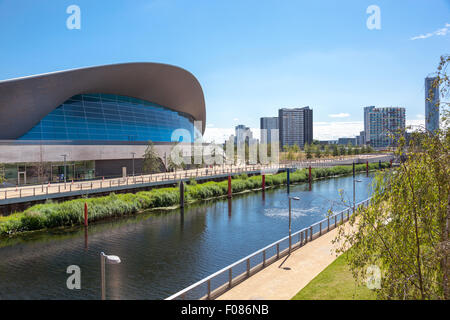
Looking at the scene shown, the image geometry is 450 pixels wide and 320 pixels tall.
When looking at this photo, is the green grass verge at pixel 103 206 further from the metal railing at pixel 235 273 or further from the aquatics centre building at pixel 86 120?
the metal railing at pixel 235 273

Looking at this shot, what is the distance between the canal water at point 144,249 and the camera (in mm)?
13367

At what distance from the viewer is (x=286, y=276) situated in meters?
11.5

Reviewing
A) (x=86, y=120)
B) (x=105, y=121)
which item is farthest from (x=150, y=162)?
(x=86, y=120)

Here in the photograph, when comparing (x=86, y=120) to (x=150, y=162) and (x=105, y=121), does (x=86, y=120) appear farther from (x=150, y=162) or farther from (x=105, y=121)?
(x=150, y=162)

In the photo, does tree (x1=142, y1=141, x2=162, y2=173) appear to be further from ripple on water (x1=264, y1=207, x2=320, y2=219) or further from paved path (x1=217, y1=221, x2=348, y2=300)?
paved path (x1=217, y1=221, x2=348, y2=300)

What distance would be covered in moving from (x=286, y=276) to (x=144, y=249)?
31.3 feet

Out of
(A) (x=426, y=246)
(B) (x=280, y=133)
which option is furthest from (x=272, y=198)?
(B) (x=280, y=133)

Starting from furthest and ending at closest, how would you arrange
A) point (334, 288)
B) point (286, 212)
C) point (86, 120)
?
point (86, 120), point (286, 212), point (334, 288)

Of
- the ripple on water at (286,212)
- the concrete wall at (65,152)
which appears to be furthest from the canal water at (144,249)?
the concrete wall at (65,152)

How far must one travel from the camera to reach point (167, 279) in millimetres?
14086

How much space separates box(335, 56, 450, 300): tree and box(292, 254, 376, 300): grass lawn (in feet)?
11.8
